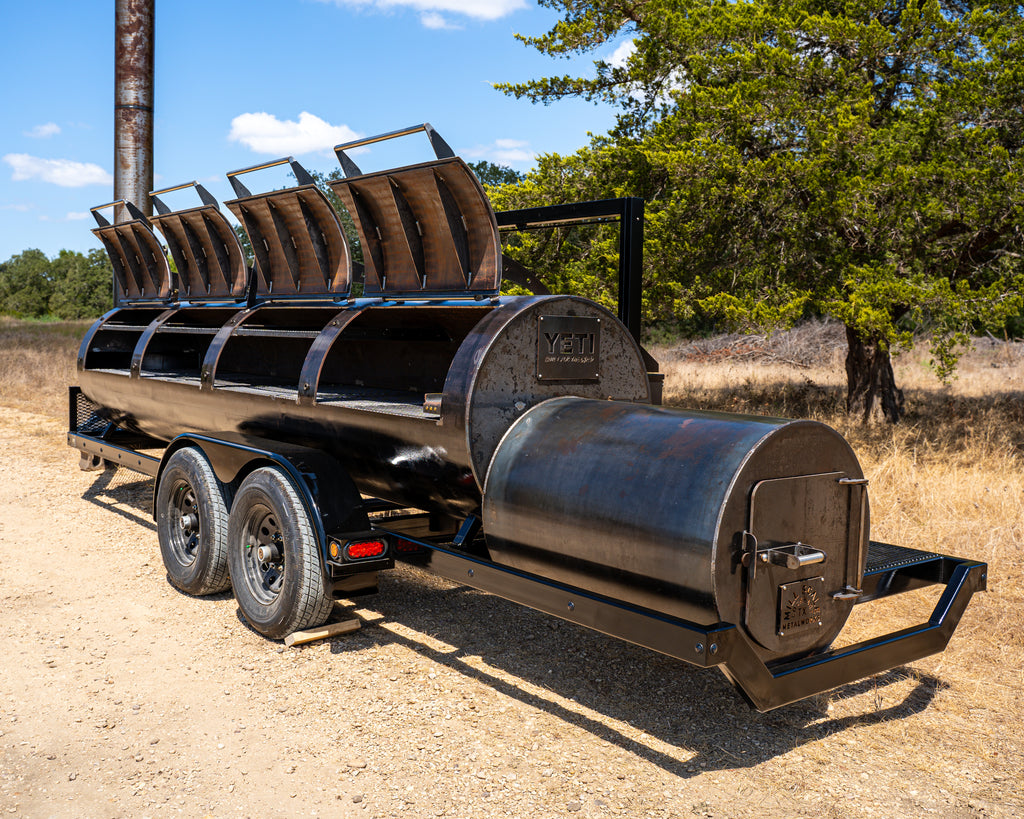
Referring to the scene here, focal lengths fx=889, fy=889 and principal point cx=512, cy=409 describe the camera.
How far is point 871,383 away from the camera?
1360 cm

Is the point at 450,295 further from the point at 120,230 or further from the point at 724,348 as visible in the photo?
the point at 724,348

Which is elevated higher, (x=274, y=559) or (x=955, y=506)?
(x=274, y=559)

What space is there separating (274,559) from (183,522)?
45.0 inches

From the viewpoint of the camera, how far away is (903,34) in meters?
11.4

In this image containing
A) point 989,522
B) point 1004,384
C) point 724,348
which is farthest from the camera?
point 724,348

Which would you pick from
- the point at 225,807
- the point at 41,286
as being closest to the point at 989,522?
the point at 225,807

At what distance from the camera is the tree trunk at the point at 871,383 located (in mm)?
13484

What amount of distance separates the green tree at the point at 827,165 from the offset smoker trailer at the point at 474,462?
539 cm

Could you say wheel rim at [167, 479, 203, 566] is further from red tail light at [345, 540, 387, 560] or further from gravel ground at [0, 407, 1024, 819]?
red tail light at [345, 540, 387, 560]

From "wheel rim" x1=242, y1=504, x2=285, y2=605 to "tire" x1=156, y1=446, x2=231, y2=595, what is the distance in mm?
422

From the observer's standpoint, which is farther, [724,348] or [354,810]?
[724,348]

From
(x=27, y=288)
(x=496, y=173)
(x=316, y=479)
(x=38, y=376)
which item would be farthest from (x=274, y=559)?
(x=27, y=288)

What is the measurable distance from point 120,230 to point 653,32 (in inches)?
315

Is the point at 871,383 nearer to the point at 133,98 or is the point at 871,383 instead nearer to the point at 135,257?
the point at 135,257
